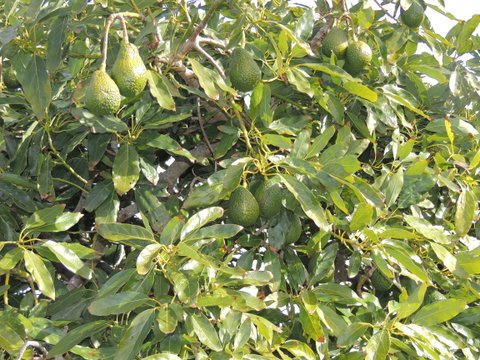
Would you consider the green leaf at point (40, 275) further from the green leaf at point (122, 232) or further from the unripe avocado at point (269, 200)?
the unripe avocado at point (269, 200)

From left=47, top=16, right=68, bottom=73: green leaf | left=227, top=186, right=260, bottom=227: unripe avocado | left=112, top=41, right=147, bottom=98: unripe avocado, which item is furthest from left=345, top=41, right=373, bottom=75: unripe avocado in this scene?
left=47, top=16, right=68, bottom=73: green leaf

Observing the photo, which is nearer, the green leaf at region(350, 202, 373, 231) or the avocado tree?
the avocado tree

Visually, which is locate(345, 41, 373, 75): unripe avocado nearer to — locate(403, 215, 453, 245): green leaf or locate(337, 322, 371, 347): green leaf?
locate(403, 215, 453, 245): green leaf

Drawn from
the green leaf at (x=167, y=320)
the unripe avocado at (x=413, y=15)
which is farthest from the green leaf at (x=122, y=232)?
the unripe avocado at (x=413, y=15)

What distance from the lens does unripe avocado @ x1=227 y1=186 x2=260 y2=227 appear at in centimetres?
152

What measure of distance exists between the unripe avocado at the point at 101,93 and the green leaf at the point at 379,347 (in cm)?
68

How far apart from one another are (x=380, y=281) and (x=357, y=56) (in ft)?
1.78

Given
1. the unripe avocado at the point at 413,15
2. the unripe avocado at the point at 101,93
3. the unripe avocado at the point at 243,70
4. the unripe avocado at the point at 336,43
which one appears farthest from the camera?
the unripe avocado at the point at 413,15

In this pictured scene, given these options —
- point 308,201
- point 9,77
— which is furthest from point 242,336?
point 9,77

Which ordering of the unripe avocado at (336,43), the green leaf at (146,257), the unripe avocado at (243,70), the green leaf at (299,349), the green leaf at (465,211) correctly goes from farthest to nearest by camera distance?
the unripe avocado at (336,43)
the green leaf at (465,211)
the unripe avocado at (243,70)
the green leaf at (299,349)
the green leaf at (146,257)

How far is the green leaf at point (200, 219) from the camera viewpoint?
1.40 metres

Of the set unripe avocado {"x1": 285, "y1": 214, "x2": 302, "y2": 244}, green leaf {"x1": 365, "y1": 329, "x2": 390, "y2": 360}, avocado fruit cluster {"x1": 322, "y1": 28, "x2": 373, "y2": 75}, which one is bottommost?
green leaf {"x1": 365, "y1": 329, "x2": 390, "y2": 360}

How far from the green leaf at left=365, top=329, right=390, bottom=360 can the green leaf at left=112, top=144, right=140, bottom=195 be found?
59cm

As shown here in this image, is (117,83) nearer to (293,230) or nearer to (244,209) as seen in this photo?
(244,209)
